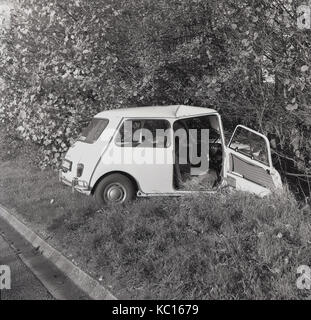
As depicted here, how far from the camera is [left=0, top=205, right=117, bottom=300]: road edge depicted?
5.57 m

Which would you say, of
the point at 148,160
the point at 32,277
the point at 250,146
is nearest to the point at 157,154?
the point at 148,160

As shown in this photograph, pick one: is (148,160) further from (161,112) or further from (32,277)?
(32,277)

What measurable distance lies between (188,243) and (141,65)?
5.53 m

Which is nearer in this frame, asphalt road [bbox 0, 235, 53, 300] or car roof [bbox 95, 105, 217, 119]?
asphalt road [bbox 0, 235, 53, 300]

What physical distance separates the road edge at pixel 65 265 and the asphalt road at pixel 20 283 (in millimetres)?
404

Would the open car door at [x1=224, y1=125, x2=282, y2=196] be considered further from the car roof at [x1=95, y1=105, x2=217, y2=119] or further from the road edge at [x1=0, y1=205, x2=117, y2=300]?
the road edge at [x1=0, y1=205, x2=117, y2=300]

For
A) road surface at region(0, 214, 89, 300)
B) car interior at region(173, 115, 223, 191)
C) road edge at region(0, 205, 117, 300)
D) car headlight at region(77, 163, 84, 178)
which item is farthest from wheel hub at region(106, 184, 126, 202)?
road surface at region(0, 214, 89, 300)

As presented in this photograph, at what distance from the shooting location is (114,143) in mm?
8945

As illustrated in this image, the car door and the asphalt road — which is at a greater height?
the car door

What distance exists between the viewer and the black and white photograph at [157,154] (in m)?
5.54

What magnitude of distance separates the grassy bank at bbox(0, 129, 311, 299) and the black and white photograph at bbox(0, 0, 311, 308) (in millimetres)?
24

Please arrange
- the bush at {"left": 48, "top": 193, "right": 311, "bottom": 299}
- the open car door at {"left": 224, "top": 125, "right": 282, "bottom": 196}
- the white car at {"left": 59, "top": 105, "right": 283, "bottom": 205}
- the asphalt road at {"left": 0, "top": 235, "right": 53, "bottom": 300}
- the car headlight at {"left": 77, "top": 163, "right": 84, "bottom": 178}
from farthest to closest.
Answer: the car headlight at {"left": 77, "top": 163, "right": 84, "bottom": 178} → the white car at {"left": 59, "top": 105, "right": 283, "bottom": 205} → the open car door at {"left": 224, "top": 125, "right": 282, "bottom": 196} → the asphalt road at {"left": 0, "top": 235, "right": 53, "bottom": 300} → the bush at {"left": 48, "top": 193, "right": 311, "bottom": 299}

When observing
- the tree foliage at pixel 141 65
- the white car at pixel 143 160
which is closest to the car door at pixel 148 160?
the white car at pixel 143 160

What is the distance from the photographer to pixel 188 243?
620cm
